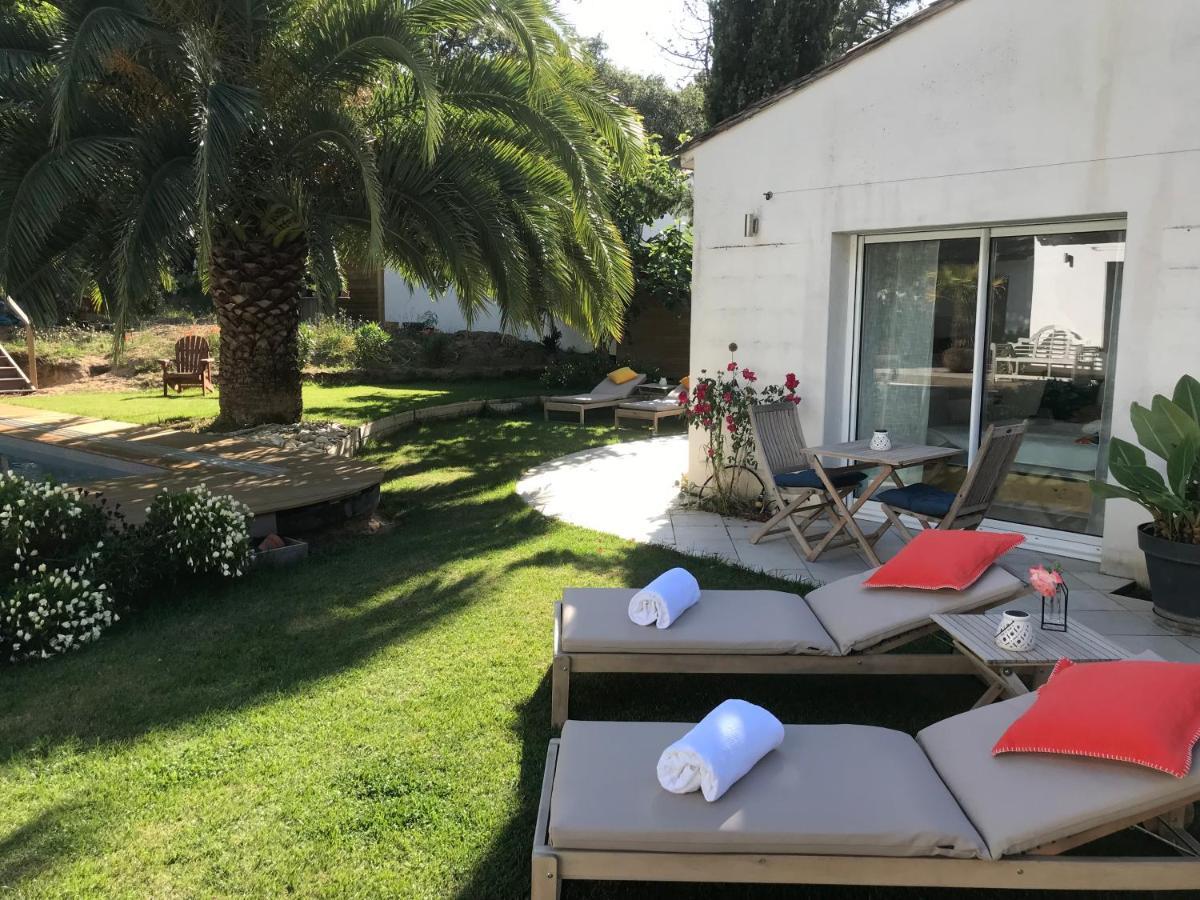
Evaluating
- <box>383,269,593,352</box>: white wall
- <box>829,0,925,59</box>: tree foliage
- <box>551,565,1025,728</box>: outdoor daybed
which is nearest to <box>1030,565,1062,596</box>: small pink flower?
<box>551,565,1025,728</box>: outdoor daybed

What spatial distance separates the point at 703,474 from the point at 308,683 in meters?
4.99

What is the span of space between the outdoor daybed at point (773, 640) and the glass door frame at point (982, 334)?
2883 millimetres

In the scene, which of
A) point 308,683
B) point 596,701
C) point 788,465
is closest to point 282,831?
point 308,683

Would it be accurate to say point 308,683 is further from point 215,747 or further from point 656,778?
point 656,778

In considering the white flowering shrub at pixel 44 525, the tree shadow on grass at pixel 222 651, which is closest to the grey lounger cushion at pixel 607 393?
the tree shadow on grass at pixel 222 651

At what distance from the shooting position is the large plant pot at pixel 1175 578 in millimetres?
5168

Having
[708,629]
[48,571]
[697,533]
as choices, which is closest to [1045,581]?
[708,629]

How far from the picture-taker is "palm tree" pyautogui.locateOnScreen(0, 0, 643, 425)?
7.52 metres

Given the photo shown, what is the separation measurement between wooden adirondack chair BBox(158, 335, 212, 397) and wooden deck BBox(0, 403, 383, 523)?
440 cm

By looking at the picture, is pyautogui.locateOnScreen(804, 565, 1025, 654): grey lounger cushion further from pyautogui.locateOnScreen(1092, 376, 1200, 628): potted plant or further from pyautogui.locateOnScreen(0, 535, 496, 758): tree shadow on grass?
pyautogui.locateOnScreen(0, 535, 496, 758): tree shadow on grass

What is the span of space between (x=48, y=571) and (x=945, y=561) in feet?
17.3

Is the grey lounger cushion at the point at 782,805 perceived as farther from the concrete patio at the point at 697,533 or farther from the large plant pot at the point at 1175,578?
the large plant pot at the point at 1175,578

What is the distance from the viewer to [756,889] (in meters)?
3.04

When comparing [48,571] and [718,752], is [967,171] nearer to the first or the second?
[718,752]
